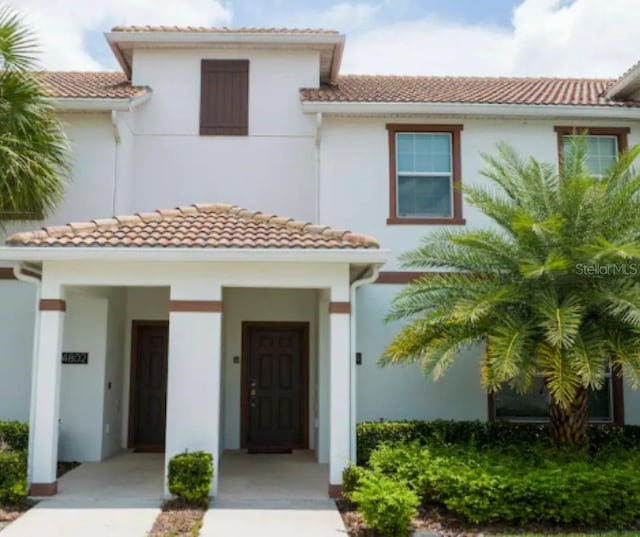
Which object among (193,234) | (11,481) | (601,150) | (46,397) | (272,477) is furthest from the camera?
(601,150)

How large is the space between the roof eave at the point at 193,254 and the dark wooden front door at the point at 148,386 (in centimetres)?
421

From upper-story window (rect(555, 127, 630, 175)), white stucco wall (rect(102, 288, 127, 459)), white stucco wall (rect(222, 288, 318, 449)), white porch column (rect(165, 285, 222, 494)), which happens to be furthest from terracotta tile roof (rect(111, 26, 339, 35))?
white porch column (rect(165, 285, 222, 494))

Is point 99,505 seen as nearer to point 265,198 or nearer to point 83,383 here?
point 83,383

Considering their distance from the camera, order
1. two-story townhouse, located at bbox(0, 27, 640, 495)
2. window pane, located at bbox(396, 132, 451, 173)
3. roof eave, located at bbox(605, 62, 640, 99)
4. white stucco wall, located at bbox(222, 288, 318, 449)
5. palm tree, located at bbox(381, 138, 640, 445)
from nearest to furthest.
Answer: palm tree, located at bbox(381, 138, 640, 445) < two-story townhouse, located at bbox(0, 27, 640, 495) < window pane, located at bbox(396, 132, 451, 173) < roof eave, located at bbox(605, 62, 640, 99) < white stucco wall, located at bbox(222, 288, 318, 449)

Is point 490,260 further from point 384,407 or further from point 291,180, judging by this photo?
point 291,180

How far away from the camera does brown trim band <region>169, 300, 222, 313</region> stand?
9.30 metres

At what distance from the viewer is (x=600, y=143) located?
12828 millimetres

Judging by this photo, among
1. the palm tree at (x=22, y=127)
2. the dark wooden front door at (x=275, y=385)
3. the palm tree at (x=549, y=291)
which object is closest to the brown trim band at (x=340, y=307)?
the palm tree at (x=549, y=291)

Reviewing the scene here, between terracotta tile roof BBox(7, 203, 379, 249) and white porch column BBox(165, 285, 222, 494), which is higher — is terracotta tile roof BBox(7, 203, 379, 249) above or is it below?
above

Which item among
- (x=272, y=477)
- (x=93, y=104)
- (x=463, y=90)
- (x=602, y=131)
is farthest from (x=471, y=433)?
(x=93, y=104)

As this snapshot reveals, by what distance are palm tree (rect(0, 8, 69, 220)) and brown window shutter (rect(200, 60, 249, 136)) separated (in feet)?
11.6

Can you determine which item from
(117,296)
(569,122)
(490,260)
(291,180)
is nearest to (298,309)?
(291,180)

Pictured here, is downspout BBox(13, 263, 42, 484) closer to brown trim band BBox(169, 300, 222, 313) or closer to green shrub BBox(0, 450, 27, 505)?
A: green shrub BBox(0, 450, 27, 505)

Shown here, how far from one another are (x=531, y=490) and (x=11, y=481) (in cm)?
685
